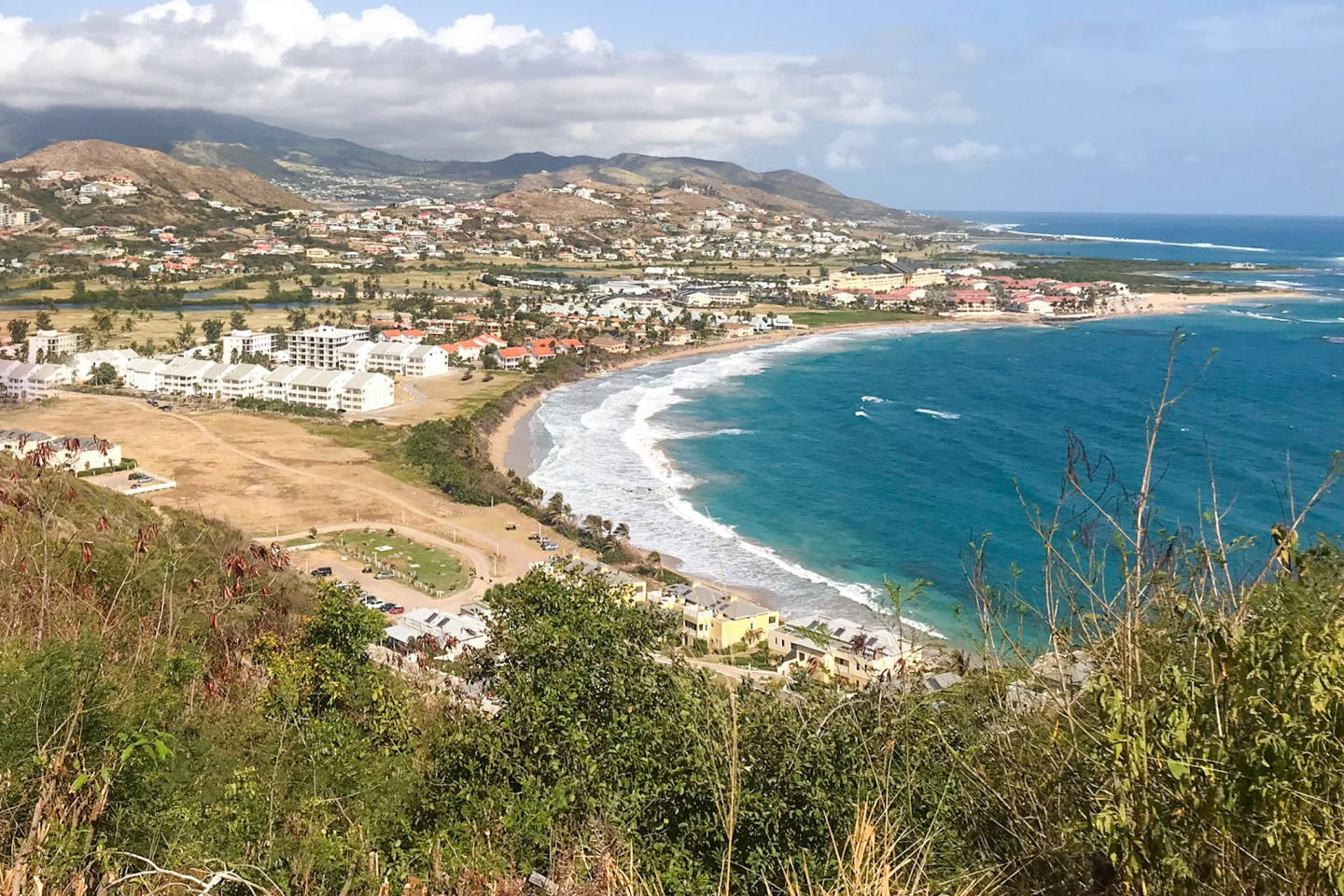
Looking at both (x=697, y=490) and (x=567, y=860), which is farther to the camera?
(x=697, y=490)

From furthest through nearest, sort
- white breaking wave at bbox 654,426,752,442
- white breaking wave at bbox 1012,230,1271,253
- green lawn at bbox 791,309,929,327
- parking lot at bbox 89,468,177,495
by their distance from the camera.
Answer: white breaking wave at bbox 1012,230,1271,253 < green lawn at bbox 791,309,929,327 < white breaking wave at bbox 654,426,752,442 < parking lot at bbox 89,468,177,495

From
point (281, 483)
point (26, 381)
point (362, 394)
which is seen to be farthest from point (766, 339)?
point (26, 381)

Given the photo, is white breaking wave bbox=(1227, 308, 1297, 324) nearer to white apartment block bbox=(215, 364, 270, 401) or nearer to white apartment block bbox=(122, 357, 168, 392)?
white apartment block bbox=(215, 364, 270, 401)

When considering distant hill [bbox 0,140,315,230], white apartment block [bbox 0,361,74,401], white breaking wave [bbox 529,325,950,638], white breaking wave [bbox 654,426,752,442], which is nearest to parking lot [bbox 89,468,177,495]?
white breaking wave [bbox 529,325,950,638]

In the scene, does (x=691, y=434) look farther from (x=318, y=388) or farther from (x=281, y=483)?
(x=318, y=388)

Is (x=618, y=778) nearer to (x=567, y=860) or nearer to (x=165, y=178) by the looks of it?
(x=567, y=860)

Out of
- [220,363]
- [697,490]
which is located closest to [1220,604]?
[697,490]

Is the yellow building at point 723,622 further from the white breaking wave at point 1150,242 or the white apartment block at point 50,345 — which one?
the white breaking wave at point 1150,242

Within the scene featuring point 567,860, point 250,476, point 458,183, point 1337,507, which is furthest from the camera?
point 458,183

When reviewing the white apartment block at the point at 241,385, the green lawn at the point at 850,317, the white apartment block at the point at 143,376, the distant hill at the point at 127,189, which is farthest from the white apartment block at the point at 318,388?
the distant hill at the point at 127,189
